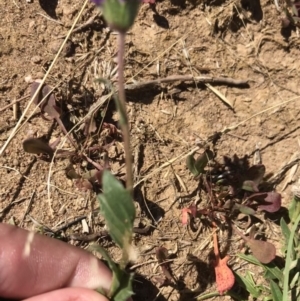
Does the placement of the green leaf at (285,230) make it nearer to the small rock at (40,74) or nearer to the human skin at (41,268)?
the human skin at (41,268)

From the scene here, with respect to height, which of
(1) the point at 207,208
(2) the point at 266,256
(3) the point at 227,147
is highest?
(3) the point at 227,147

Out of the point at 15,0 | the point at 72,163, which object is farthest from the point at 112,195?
the point at 15,0

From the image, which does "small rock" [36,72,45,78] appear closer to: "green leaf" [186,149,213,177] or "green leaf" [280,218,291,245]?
"green leaf" [186,149,213,177]

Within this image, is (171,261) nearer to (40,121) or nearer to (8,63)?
(40,121)

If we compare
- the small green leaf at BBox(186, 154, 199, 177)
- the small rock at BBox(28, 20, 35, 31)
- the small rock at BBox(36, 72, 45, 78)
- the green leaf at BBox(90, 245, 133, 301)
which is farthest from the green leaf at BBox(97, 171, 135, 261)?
the small rock at BBox(28, 20, 35, 31)

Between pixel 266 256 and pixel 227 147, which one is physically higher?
pixel 227 147

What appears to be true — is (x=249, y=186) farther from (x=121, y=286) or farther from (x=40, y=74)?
(x=40, y=74)
